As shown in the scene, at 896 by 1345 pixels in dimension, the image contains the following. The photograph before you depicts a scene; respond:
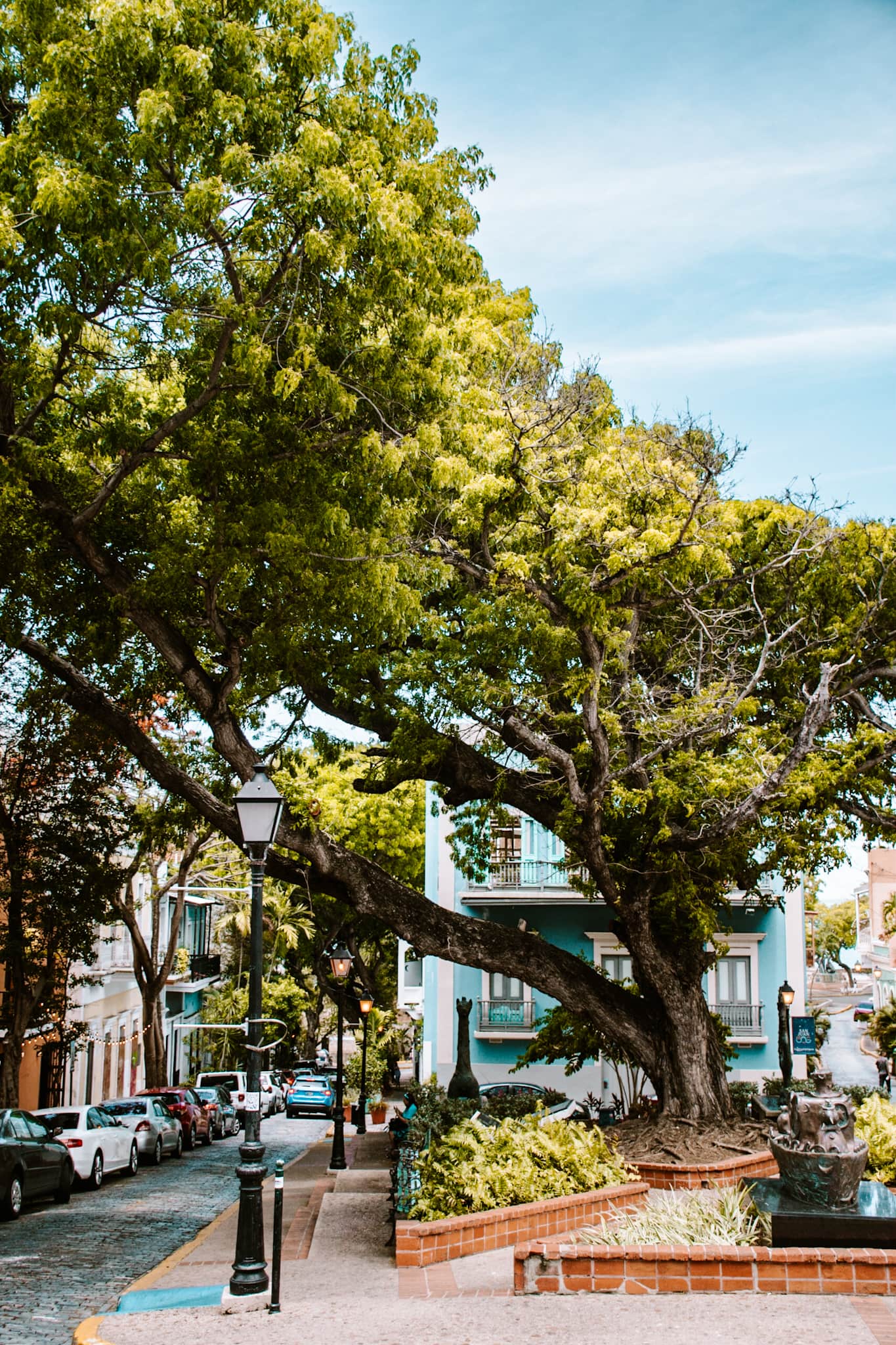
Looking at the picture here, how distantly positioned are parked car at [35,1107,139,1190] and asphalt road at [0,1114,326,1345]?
12.9 inches

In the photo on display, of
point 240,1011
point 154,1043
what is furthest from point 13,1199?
point 240,1011

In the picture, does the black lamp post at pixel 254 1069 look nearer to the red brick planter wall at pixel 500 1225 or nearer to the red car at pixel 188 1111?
the red brick planter wall at pixel 500 1225

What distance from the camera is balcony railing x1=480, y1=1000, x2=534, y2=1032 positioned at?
26.3 meters

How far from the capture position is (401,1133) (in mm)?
15711

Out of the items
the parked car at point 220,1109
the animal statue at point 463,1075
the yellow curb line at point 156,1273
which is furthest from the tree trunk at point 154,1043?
the animal statue at point 463,1075

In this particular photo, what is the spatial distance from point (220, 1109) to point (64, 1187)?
53.3 feet

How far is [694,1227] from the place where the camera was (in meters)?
8.99

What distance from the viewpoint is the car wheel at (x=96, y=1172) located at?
1911cm

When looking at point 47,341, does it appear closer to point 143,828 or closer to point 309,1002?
point 143,828

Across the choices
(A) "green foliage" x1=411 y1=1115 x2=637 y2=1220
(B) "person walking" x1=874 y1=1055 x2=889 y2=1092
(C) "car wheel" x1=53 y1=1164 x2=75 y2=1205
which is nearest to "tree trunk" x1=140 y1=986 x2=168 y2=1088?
(C) "car wheel" x1=53 y1=1164 x2=75 y2=1205

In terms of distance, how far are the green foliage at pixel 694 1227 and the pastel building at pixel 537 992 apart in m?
15.9

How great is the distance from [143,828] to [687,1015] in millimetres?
8635

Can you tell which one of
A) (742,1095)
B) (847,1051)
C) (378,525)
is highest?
(378,525)

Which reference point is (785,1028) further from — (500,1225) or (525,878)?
(500,1225)
